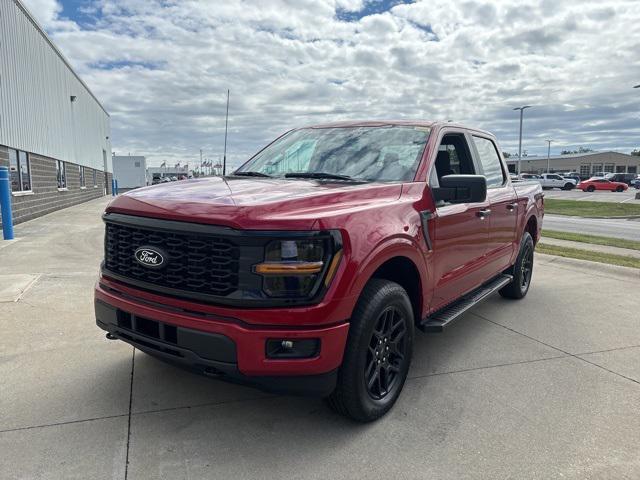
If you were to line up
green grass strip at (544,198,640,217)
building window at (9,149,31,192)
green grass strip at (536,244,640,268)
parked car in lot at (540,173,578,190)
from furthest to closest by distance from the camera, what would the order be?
1. parked car in lot at (540,173,578,190)
2. green grass strip at (544,198,640,217)
3. building window at (9,149,31,192)
4. green grass strip at (536,244,640,268)

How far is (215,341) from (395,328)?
1201mm

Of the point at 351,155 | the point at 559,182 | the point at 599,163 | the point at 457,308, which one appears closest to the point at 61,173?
the point at 351,155

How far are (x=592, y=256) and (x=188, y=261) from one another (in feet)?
27.7

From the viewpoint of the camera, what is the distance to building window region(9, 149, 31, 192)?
46.4 feet

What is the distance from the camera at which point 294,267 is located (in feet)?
8.32

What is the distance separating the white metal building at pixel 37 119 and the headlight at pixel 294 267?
1335 cm

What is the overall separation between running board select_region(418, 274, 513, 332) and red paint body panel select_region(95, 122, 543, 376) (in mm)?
91

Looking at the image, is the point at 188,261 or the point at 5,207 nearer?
the point at 188,261

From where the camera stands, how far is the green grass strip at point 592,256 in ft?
27.3

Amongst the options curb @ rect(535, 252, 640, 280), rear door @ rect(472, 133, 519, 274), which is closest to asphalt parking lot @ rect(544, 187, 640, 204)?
curb @ rect(535, 252, 640, 280)

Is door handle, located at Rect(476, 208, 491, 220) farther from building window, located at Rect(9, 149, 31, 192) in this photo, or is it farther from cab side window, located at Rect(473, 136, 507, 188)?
building window, located at Rect(9, 149, 31, 192)

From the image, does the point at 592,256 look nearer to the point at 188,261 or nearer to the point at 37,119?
the point at 188,261

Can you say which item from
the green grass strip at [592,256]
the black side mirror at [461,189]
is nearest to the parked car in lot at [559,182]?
the green grass strip at [592,256]

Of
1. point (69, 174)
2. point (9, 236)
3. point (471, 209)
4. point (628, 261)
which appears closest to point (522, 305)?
point (471, 209)
